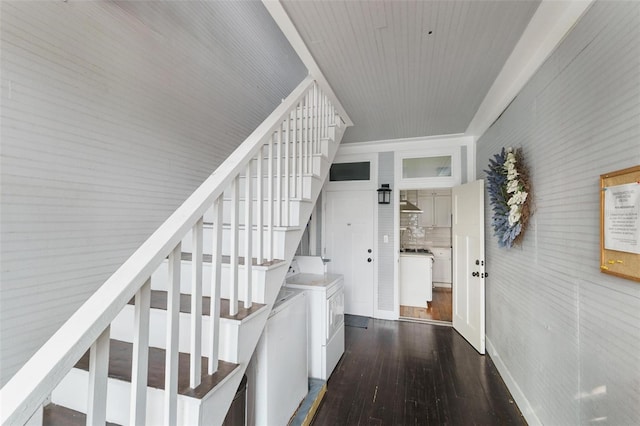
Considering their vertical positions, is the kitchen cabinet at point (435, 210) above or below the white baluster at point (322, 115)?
below

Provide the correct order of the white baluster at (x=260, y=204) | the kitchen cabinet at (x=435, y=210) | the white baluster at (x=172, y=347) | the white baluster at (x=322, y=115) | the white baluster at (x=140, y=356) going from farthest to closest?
the kitchen cabinet at (x=435, y=210) < the white baluster at (x=322, y=115) < the white baluster at (x=260, y=204) < the white baluster at (x=172, y=347) < the white baluster at (x=140, y=356)

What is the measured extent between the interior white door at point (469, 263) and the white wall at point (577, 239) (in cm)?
78

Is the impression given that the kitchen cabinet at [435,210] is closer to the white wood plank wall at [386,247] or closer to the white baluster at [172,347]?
the white wood plank wall at [386,247]

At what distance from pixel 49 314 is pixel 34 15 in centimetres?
137

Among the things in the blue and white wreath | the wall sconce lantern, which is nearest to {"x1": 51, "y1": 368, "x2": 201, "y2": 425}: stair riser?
the blue and white wreath

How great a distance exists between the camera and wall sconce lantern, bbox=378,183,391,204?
4262 mm

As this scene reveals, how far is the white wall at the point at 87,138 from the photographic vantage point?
45.6 inches

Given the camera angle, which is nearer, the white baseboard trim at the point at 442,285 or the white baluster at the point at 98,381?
the white baluster at the point at 98,381

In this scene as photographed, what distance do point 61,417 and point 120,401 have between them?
0.32 metres

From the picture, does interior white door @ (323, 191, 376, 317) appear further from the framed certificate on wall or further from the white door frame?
the framed certificate on wall

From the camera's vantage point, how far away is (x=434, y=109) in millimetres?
3020

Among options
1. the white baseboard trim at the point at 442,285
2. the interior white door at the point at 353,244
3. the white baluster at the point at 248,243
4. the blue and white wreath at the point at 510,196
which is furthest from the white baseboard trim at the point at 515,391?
the white baseboard trim at the point at 442,285

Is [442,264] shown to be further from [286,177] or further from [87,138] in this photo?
[87,138]

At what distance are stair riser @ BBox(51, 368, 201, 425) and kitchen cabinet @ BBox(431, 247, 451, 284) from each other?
239 inches
